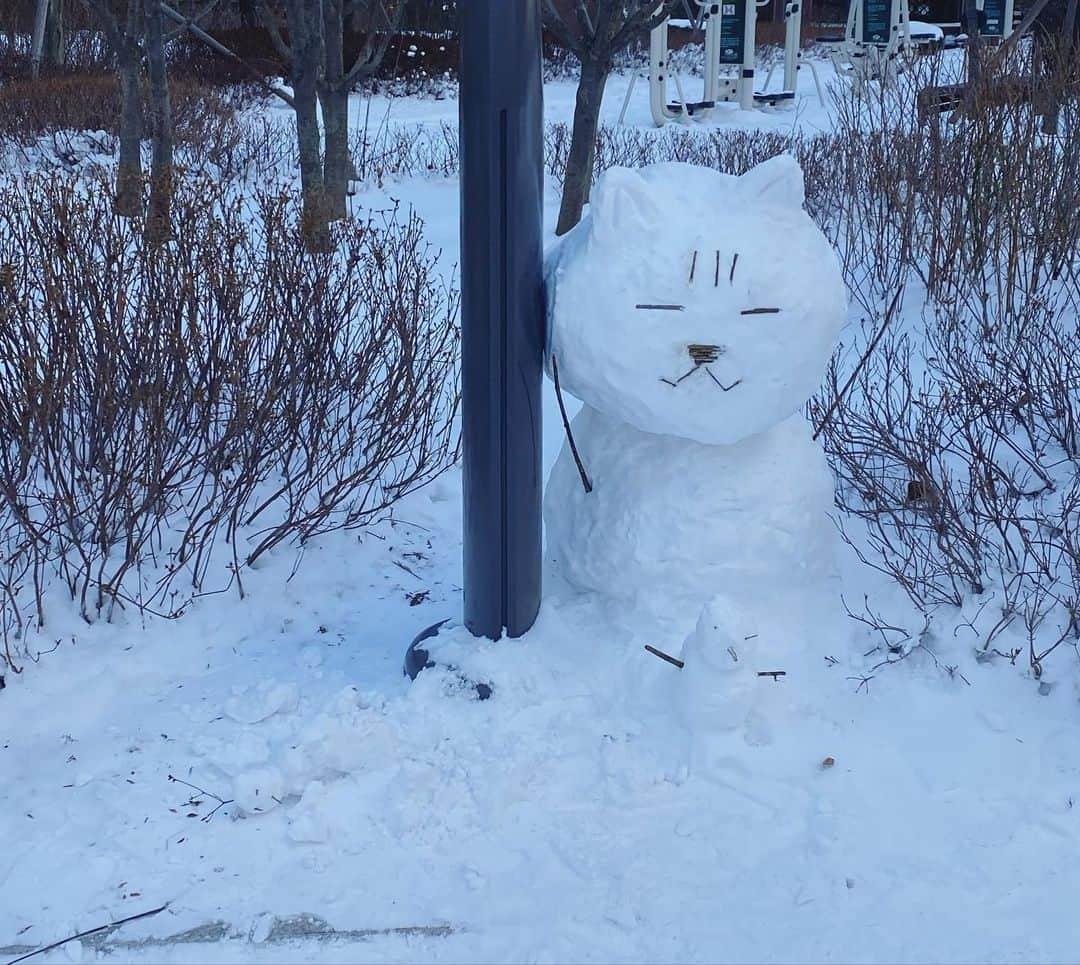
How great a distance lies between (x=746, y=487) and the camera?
2.59 meters

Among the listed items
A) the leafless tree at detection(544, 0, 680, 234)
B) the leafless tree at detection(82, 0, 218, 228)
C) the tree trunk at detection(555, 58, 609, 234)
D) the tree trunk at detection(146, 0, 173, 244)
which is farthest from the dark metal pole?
the leafless tree at detection(82, 0, 218, 228)

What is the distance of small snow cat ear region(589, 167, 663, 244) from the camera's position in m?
2.30

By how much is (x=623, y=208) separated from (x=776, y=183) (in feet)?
1.12

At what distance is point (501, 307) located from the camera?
2.40 m

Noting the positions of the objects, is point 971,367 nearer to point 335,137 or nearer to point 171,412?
point 171,412

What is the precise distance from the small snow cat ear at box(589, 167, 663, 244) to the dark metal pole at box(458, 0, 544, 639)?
0.16m

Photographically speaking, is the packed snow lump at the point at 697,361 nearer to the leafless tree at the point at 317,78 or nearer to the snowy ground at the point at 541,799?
the snowy ground at the point at 541,799

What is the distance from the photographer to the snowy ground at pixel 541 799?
2010mm

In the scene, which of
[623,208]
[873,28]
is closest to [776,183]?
[623,208]

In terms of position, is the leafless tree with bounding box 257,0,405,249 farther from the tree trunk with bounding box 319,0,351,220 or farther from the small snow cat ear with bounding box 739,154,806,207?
the small snow cat ear with bounding box 739,154,806,207

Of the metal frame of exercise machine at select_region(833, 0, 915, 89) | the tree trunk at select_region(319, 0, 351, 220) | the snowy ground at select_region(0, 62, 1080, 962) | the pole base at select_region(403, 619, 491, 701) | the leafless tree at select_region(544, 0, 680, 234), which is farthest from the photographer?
the metal frame of exercise machine at select_region(833, 0, 915, 89)

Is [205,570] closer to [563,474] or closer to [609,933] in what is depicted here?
[563,474]

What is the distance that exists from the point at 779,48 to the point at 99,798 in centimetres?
2374

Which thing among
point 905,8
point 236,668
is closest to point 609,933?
point 236,668
